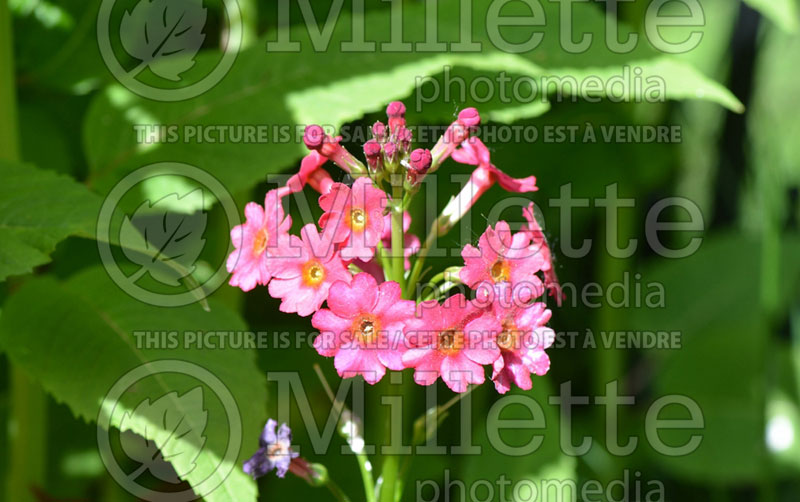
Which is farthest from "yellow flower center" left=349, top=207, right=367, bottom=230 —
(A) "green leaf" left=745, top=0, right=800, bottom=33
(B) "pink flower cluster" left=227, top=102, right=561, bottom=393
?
(A) "green leaf" left=745, top=0, right=800, bottom=33

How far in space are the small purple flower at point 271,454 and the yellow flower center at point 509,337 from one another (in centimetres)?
25

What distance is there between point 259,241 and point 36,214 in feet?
0.85

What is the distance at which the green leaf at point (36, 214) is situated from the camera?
2.88 ft

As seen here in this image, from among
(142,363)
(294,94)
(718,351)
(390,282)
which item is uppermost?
(294,94)

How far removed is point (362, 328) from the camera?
791mm

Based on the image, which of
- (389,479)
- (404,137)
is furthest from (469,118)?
(389,479)

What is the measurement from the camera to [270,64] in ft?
4.01

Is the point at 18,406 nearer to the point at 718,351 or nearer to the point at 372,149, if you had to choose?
the point at 372,149

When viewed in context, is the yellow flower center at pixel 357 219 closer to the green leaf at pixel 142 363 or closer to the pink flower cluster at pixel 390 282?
the pink flower cluster at pixel 390 282

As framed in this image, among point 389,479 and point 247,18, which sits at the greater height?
point 247,18

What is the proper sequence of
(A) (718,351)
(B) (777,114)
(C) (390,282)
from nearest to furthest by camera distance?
(C) (390,282), (A) (718,351), (B) (777,114)

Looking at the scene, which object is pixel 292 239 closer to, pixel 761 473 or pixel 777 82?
pixel 761 473

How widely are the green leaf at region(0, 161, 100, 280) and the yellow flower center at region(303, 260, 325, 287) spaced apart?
23cm

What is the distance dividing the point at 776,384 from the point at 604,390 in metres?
0.51
